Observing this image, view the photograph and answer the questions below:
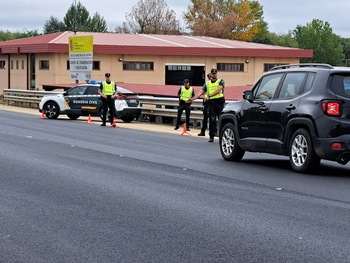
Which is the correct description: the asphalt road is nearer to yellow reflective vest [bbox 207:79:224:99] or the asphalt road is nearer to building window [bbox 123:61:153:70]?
yellow reflective vest [bbox 207:79:224:99]

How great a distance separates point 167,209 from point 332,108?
4.35 meters

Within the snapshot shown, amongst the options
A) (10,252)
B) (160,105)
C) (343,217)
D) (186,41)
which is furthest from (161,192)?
(186,41)

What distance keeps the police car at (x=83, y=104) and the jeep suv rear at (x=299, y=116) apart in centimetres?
1547

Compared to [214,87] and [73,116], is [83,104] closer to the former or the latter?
[73,116]

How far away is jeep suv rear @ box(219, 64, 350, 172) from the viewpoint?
13.1 m

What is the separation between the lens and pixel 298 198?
35.2ft

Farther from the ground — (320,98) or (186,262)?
(320,98)

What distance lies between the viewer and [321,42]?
108 metres

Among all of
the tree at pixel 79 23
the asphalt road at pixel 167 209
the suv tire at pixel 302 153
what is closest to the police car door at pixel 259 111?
the asphalt road at pixel 167 209

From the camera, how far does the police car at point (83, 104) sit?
3103 cm

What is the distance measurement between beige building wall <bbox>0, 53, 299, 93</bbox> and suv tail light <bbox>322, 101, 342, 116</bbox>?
39026mm

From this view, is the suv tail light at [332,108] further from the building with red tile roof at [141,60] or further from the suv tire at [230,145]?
the building with red tile roof at [141,60]

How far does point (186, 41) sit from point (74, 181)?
49.4 meters

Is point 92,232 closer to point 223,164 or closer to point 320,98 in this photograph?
point 320,98
